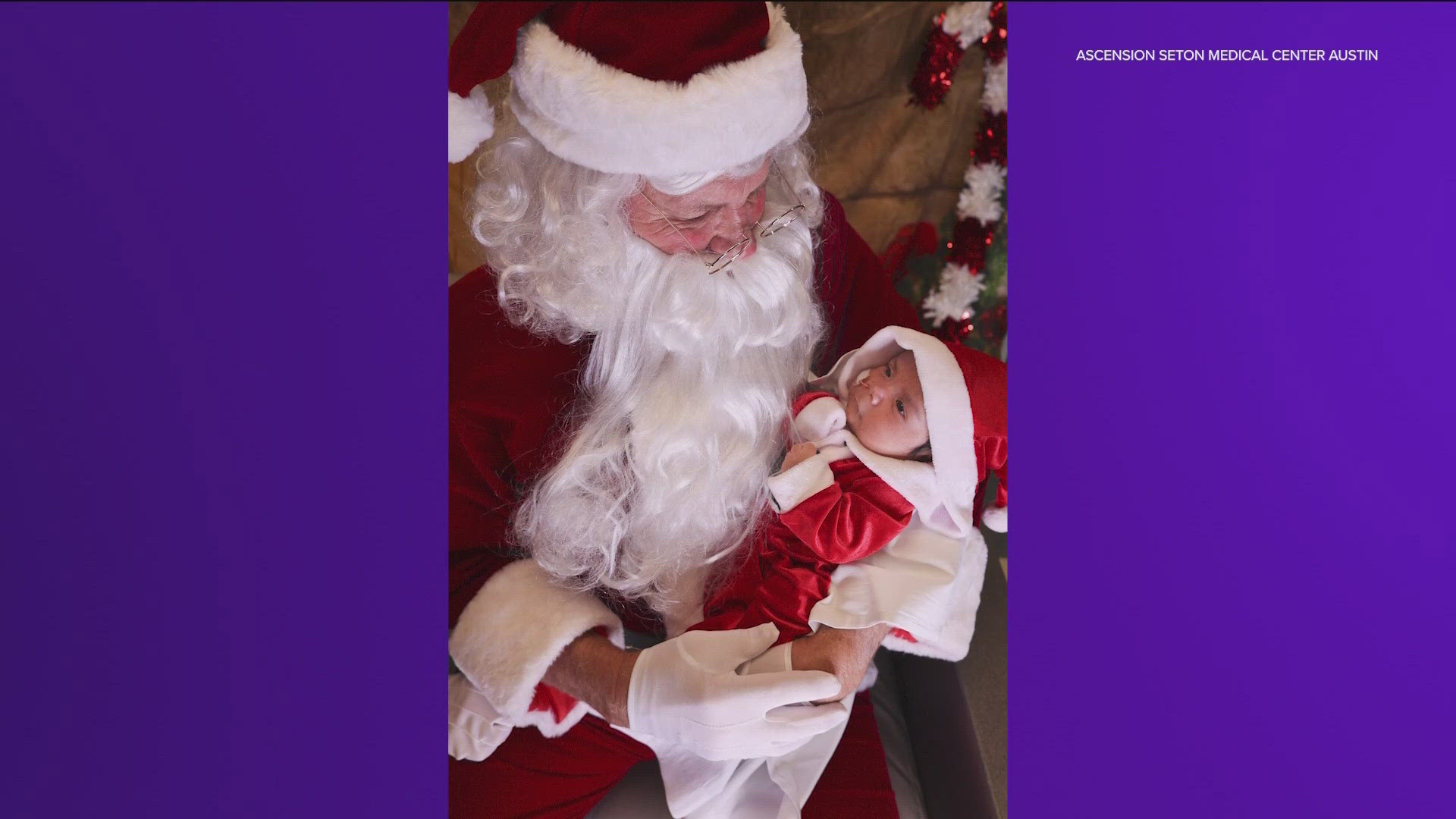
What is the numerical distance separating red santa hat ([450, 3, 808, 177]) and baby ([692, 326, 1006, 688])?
0.37 metres

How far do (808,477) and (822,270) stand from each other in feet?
1.34

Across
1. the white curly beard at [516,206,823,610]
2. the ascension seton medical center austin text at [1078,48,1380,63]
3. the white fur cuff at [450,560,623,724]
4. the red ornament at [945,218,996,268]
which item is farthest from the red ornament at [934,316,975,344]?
the white fur cuff at [450,560,623,724]

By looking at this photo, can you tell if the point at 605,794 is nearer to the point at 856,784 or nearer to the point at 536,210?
the point at 856,784

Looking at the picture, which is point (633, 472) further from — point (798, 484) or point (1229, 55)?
point (1229, 55)

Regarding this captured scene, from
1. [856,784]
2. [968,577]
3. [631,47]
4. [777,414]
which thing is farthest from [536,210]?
[856,784]

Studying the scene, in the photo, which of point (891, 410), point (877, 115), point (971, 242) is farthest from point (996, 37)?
point (891, 410)

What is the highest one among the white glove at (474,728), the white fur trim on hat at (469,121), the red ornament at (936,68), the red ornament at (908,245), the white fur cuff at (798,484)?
the red ornament at (936,68)

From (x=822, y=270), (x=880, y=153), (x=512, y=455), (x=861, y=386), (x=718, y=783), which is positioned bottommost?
(x=718, y=783)

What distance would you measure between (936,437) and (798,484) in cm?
20

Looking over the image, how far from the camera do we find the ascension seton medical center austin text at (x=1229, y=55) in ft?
3.19

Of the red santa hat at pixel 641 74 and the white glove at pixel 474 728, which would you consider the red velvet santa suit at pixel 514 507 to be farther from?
the red santa hat at pixel 641 74

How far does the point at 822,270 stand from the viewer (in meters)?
1.39

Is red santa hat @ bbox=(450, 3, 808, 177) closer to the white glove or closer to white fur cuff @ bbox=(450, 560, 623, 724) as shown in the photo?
white fur cuff @ bbox=(450, 560, 623, 724)

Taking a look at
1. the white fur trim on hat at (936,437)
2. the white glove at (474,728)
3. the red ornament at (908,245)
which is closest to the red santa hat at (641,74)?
the white fur trim on hat at (936,437)
